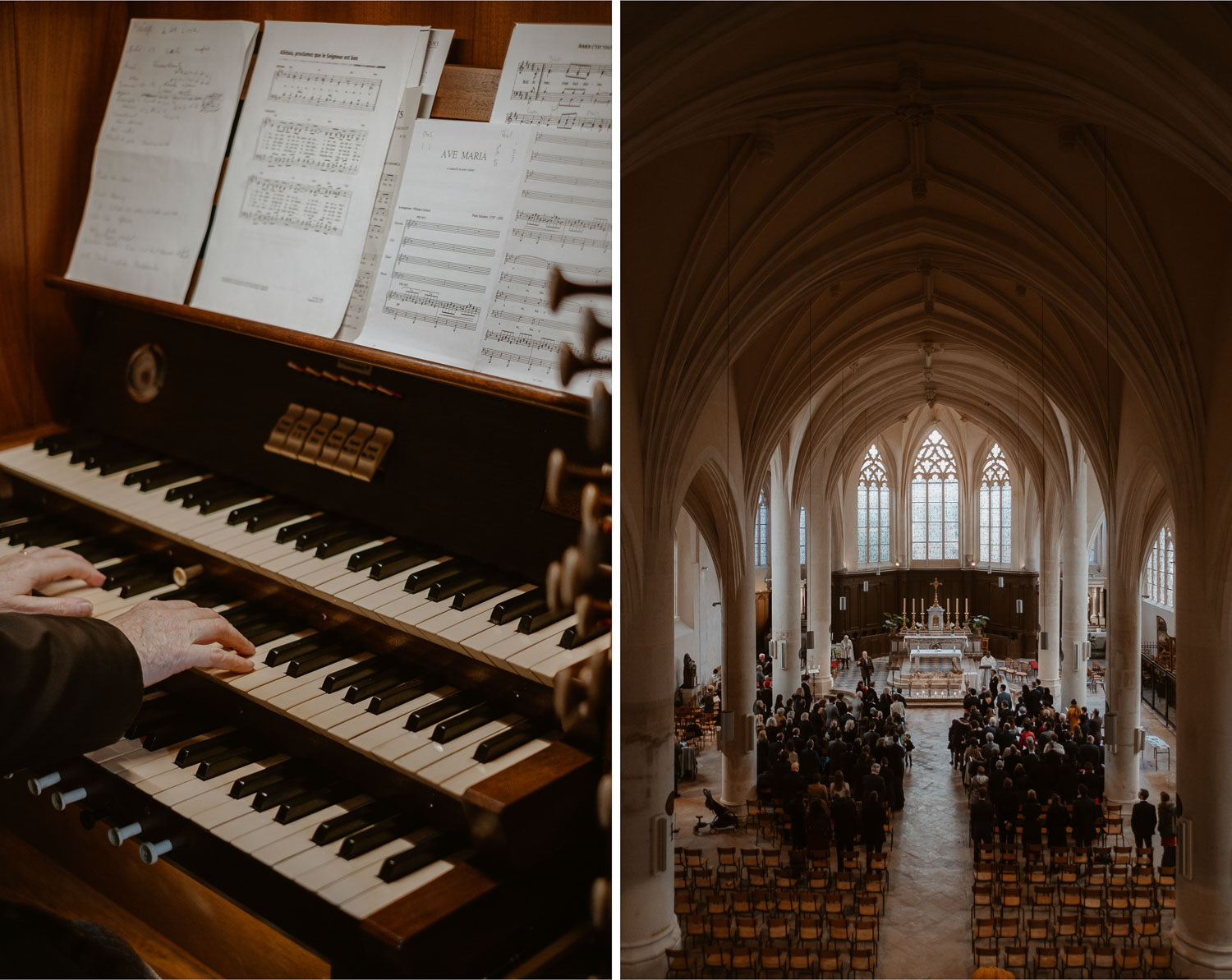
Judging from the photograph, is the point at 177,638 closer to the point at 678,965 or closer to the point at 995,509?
the point at 678,965

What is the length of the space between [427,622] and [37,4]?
2.84m

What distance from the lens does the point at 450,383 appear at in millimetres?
2988

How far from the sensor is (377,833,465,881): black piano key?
8.02ft

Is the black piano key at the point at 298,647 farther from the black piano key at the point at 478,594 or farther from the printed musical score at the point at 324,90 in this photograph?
the printed musical score at the point at 324,90

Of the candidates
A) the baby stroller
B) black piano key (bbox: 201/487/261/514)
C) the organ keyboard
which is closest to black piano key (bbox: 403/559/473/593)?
the organ keyboard

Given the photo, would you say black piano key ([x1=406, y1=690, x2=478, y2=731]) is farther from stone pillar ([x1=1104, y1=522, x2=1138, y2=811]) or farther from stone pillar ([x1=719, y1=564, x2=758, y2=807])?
stone pillar ([x1=1104, y1=522, x2=1138, y2=811])

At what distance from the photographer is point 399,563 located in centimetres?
300

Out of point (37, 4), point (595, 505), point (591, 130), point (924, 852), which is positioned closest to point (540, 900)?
point (595, 505)

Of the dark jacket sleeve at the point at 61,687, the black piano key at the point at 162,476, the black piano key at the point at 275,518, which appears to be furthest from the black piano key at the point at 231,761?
the black piano key at the point at 162,476

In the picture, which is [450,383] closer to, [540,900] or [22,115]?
[540,900]

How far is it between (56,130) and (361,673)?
2.51 meters

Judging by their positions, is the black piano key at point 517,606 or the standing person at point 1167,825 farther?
the standing person at point 1167,825

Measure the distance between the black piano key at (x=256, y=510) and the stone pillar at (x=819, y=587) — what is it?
23370mm

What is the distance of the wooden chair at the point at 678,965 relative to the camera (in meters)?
6.46
